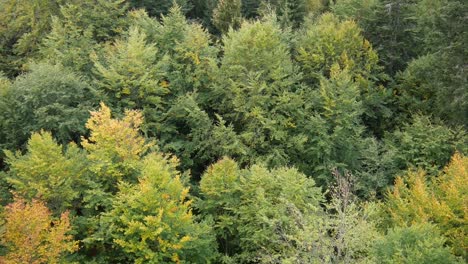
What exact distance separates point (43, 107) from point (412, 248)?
63.7ft

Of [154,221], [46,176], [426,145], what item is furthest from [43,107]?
[426,145]

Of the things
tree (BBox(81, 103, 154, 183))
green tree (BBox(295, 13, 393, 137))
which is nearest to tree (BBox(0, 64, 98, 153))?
tree (BBox(81, 103, 154, 183))

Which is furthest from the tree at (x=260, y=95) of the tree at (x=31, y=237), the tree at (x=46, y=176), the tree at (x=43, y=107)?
the tree at (x=31, y=237)

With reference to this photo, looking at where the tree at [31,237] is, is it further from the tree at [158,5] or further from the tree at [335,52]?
the tree at [158,5]

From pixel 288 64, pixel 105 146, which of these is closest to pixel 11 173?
pixel 105 146

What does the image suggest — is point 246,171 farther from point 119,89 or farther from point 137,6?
point 137,6

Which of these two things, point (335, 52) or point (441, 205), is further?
point (335, 52)

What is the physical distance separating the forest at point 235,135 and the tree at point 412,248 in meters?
0.08

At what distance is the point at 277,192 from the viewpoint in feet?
77.3

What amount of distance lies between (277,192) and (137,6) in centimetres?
2491

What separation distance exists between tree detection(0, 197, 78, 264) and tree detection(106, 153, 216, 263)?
2.36 m

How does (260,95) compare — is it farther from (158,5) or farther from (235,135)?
(158,5)

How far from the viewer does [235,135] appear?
29156 millimetres

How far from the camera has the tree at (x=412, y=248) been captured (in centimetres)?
1881
